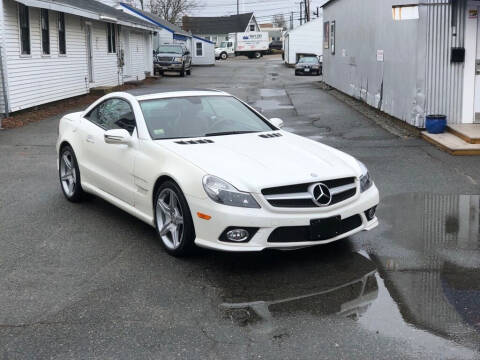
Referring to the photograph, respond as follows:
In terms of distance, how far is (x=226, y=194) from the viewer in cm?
521

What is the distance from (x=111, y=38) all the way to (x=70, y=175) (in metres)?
22.1

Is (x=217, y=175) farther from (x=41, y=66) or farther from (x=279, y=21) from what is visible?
(x=279, y=21)

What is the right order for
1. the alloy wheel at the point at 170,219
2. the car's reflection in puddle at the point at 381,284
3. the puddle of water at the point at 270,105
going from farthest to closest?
1. the puddle of water at the point at 270,105
2. the alloy wheel at the point at 170,219
3. the car's reflection in puddle at the point at 381,284

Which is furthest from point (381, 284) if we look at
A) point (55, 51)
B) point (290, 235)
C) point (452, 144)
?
point (55, 51)

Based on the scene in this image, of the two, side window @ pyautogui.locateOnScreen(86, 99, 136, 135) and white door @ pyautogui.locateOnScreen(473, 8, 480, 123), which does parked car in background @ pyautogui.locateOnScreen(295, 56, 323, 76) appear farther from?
side window @ pyautogui.locateOnScreen(86, 99, 136, 135)

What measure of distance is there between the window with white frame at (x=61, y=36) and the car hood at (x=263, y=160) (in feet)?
54.2

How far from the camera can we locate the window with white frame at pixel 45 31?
778 inches

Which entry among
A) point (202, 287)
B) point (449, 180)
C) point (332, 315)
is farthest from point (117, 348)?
point (449, 180)

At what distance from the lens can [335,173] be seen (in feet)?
18.2

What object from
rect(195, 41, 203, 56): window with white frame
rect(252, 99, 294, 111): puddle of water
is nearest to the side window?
rect(252, 99, 294, 111): puddle of water

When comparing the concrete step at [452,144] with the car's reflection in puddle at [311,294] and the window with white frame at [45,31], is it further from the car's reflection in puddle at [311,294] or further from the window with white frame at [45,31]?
the window with white frame at [45,31]

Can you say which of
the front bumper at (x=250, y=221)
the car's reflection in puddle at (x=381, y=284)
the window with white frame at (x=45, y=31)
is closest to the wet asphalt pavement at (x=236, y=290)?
the car's reflection in puddle at (x=381, y=284)

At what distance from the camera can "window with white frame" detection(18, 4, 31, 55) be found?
708 inches

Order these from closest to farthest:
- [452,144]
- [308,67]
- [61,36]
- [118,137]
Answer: [118,137] < [452,144] < [61,36] < [308,67]
